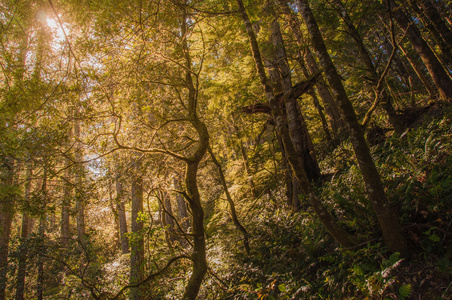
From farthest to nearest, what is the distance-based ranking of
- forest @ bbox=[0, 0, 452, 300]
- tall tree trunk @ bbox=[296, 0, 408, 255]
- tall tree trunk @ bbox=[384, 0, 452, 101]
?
tall tree trunk @ bbox=[384, 0, 452, 101]
forest @ bbox=[0, 0, 452, 300]
tall tree trunk @ bbox=[296, 0, 408, 255]

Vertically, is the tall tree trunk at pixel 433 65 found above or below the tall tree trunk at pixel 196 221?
above

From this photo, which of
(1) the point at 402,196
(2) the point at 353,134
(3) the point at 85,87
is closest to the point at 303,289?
(1) the point at 402,196

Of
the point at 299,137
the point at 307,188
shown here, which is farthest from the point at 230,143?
the point at 307,188

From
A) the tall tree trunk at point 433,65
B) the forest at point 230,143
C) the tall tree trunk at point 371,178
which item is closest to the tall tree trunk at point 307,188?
the forest at point 230,143

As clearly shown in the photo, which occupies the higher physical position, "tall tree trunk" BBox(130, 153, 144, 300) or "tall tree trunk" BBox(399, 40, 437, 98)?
"tall tree trunk" BBox(399, 40, 437, 98)

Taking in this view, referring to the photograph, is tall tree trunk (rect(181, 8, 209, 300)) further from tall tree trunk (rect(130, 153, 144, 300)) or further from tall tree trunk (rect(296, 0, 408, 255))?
tall tree trunk (rect(296, 0, 408, 255))

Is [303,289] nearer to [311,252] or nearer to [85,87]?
[311,252]

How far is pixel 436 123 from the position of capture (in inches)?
194

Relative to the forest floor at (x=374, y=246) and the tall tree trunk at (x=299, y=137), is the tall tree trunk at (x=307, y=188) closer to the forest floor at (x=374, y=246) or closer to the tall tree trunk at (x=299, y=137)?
the forest floor at (x=374, y=246)

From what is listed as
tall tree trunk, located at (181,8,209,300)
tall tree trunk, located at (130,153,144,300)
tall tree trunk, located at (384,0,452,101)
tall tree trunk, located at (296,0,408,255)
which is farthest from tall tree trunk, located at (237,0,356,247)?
tall tree trunk, located at (384,0,452,101)

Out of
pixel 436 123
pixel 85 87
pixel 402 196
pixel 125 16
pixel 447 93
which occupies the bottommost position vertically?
pixel 402 196

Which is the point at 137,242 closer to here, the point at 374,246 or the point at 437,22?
the point at 374,246

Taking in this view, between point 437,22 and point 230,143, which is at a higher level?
point 437,22

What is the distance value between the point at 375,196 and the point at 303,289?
1705 mm
